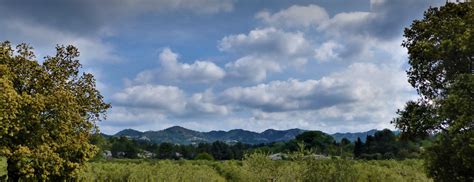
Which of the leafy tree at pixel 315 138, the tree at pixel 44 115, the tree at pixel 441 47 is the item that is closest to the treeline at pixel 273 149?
the leafy tree at pixel 315 138

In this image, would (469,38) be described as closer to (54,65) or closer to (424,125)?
(424,125)

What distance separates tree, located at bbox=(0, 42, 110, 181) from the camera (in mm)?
18453

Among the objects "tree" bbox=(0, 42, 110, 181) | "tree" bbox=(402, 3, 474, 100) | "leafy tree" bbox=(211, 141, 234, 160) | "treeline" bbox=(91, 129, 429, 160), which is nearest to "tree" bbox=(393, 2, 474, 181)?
"tree" bbox=(402, 3, 474, 100)

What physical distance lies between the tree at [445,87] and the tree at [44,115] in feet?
44.3

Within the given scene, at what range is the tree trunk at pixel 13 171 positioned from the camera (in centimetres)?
1952

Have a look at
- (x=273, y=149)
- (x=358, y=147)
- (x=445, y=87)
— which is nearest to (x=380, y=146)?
(x=358, y=147)

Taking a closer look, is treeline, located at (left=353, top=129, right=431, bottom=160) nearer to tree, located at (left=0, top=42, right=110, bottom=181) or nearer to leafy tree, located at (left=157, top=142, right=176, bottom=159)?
leafy tree, located at (left=157, top=142, right=176, bottom=159)

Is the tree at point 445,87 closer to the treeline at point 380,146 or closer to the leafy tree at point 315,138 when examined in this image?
the treeline at point 380,146

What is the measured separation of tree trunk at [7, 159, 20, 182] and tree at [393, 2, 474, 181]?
1551cm

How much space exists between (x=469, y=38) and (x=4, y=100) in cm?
1633

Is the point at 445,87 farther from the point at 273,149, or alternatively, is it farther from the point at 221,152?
the point at 221,152

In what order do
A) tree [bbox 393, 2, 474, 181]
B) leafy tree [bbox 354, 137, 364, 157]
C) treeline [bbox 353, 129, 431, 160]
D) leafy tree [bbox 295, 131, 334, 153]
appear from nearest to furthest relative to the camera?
1. tree [bbox 393, 2, 474, 181]
2. treeline [bbox 353, 129, 431, 160]
3. leafy tree [bbox 354, 137, 364, 157]
4. leafy tree [bbox 295, 131, 334, 153]

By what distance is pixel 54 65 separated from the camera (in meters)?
21.9

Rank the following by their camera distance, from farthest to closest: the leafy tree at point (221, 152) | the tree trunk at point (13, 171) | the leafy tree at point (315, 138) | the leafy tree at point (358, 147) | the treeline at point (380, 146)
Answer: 1. the leafy tree at point (315, 138)
2. the leafy tree at point (221, 152)
3. the leafy tree at point (358, 147)
4. the treeline at point (380, 146)
5. the tree trunk at point (13, 171)
